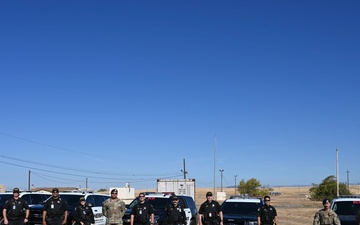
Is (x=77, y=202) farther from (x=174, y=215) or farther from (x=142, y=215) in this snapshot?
(x=174, y=215)

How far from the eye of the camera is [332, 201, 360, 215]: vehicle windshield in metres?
16.1

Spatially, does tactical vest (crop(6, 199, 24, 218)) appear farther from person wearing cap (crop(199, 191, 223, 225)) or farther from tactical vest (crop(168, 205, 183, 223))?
person wearing cap (crop(199, 191, 223, 225))

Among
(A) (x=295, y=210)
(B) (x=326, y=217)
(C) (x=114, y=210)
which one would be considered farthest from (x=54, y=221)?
(A) (x=295, y=210)

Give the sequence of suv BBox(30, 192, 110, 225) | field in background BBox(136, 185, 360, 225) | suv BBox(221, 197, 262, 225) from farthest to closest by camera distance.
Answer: field in background BBox(136, 185, 360, 225) → suv BBox(30, 192, 110, 225) → suv BBox(221, 197, 262, 225)

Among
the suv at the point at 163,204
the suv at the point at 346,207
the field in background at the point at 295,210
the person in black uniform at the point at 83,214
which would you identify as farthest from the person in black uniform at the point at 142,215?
the field in background at the point at 295,210

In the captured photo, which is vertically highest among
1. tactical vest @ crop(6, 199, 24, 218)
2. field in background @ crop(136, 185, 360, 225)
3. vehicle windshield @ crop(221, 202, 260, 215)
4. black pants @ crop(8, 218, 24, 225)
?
tactical vest @ crop(6, 199, 24, 218)

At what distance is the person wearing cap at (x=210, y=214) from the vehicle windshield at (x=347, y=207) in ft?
12.8

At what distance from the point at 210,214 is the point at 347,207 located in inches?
178

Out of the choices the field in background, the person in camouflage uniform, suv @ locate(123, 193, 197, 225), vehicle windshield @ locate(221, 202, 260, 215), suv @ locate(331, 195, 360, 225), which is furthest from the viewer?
the field in background

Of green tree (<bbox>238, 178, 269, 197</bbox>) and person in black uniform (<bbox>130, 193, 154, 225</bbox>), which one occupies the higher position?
person in black uniform (<bbox>130, 193, 154, 225</bbox>)

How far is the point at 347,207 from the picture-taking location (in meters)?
16.2

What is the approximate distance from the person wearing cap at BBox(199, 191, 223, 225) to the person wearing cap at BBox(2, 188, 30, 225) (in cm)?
498

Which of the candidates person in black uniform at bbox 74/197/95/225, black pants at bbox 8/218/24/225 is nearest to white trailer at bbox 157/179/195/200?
person in black uniform at bbox 74/197/95/225

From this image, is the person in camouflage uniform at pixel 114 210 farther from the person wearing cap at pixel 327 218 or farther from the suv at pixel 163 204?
the person wearing cap at pixel 327 218
